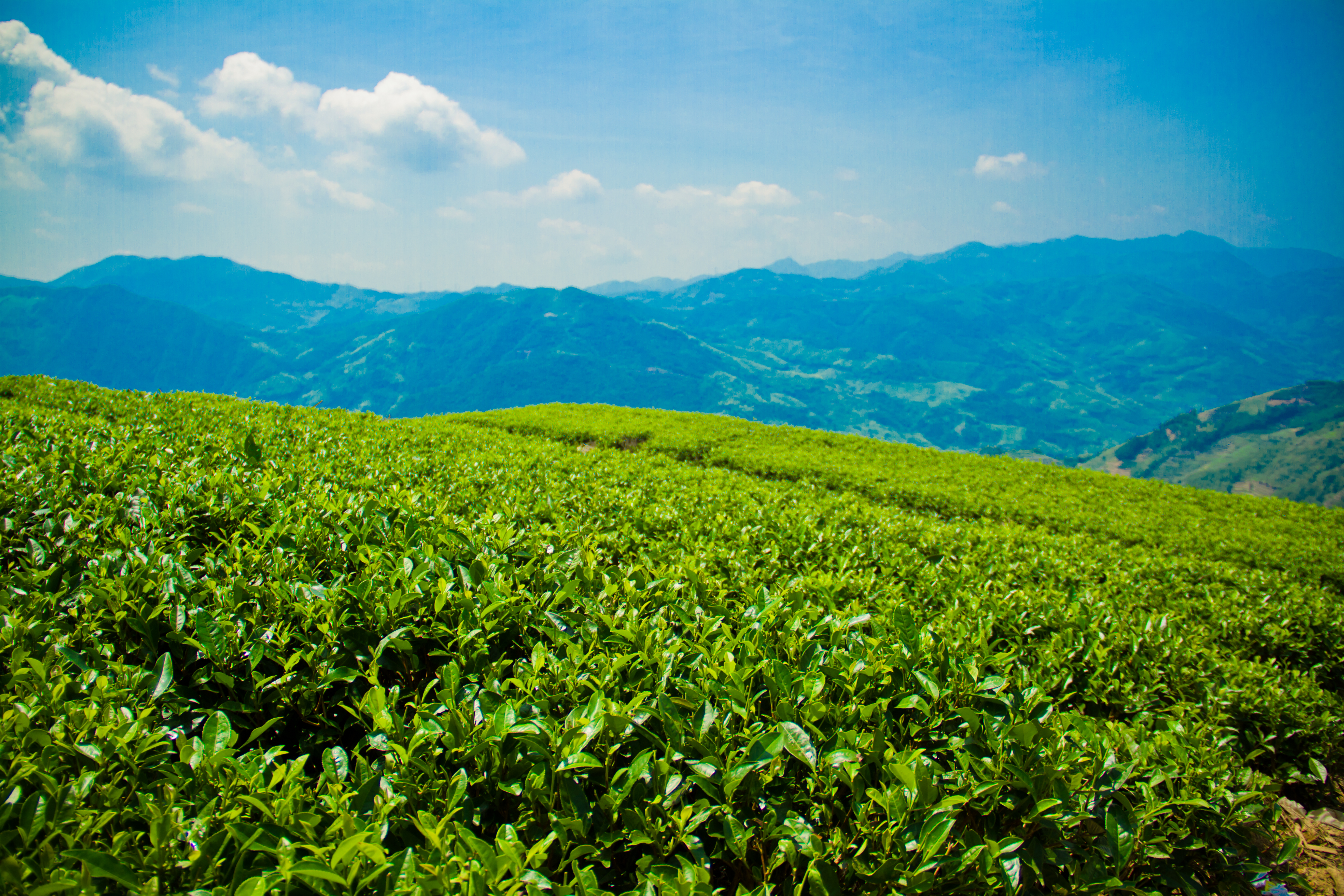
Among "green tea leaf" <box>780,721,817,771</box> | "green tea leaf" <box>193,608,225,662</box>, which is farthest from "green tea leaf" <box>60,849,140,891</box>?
"green tea leaf" <box>780,721,817,771</box>

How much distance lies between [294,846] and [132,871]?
1.18 ft

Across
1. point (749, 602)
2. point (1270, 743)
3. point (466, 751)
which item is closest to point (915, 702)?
point (749, 602)

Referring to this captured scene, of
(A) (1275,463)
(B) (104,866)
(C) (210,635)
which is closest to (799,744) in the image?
(B) (104,866)

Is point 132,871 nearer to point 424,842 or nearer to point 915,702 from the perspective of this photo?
point 424,842

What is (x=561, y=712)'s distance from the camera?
2.24 metres

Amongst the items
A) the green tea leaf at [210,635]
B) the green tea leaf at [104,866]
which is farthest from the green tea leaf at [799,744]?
the green tea leaf at [210,635]

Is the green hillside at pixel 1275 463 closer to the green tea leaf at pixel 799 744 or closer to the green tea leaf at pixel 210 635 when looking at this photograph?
the green tea leaf at pixel 799 744

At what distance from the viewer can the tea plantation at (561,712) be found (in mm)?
1650

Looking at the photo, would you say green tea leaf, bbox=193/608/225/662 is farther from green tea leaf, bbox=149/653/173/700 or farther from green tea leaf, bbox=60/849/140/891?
green tea leaf, bbox=60/849/140/891

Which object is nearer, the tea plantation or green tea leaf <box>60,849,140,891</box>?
green tea leaf <box>60,849,140,891</box>

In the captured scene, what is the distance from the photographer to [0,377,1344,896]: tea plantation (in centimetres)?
165

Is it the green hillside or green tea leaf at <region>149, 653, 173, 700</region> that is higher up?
green tea leaf at <region>149, 653, 173, 700</region>

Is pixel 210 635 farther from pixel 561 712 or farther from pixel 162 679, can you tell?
pixel 561 712

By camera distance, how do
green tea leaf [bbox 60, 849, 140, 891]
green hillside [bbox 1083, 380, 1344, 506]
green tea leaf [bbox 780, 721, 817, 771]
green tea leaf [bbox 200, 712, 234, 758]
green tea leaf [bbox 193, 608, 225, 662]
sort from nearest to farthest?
green tea leaf [bbox 60, 849, 140, 891] → green tea leaf [bbox 200, 712, 234, 758] → green tea leaf [bbox 780, 721, 817, 771] → green tea leaf [bbox 193, 608, 225, 662] → green hillside [bbox 1083, 380, 1344, 506]
